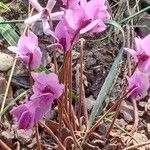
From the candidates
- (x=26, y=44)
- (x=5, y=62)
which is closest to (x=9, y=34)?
(x=5, y=62)

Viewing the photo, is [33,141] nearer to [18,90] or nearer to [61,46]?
[18,90]

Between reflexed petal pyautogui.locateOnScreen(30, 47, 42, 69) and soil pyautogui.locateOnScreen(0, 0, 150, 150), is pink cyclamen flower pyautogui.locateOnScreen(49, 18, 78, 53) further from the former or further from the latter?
soil pyautogui.locateOnScreen(0, 0, 150, 150)

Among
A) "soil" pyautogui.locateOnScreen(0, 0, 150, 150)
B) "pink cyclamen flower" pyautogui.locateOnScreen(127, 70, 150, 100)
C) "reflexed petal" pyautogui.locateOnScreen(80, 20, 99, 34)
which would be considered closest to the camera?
"reflexed petal" pyautogui.locateOnScreen(80, 20, 99, 34)

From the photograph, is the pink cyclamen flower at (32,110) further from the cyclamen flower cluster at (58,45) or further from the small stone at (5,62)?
the small stone at (5,62)

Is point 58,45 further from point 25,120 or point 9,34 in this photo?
point 9,34

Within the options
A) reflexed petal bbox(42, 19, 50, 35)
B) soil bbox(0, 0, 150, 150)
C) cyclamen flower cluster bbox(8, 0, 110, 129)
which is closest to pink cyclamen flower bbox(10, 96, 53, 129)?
cyclamen flower cluster bbox(8, 0, 110, 129)

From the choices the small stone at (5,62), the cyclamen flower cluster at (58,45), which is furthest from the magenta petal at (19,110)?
the small stone at (5,62)

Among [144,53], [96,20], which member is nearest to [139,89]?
[144,53]
